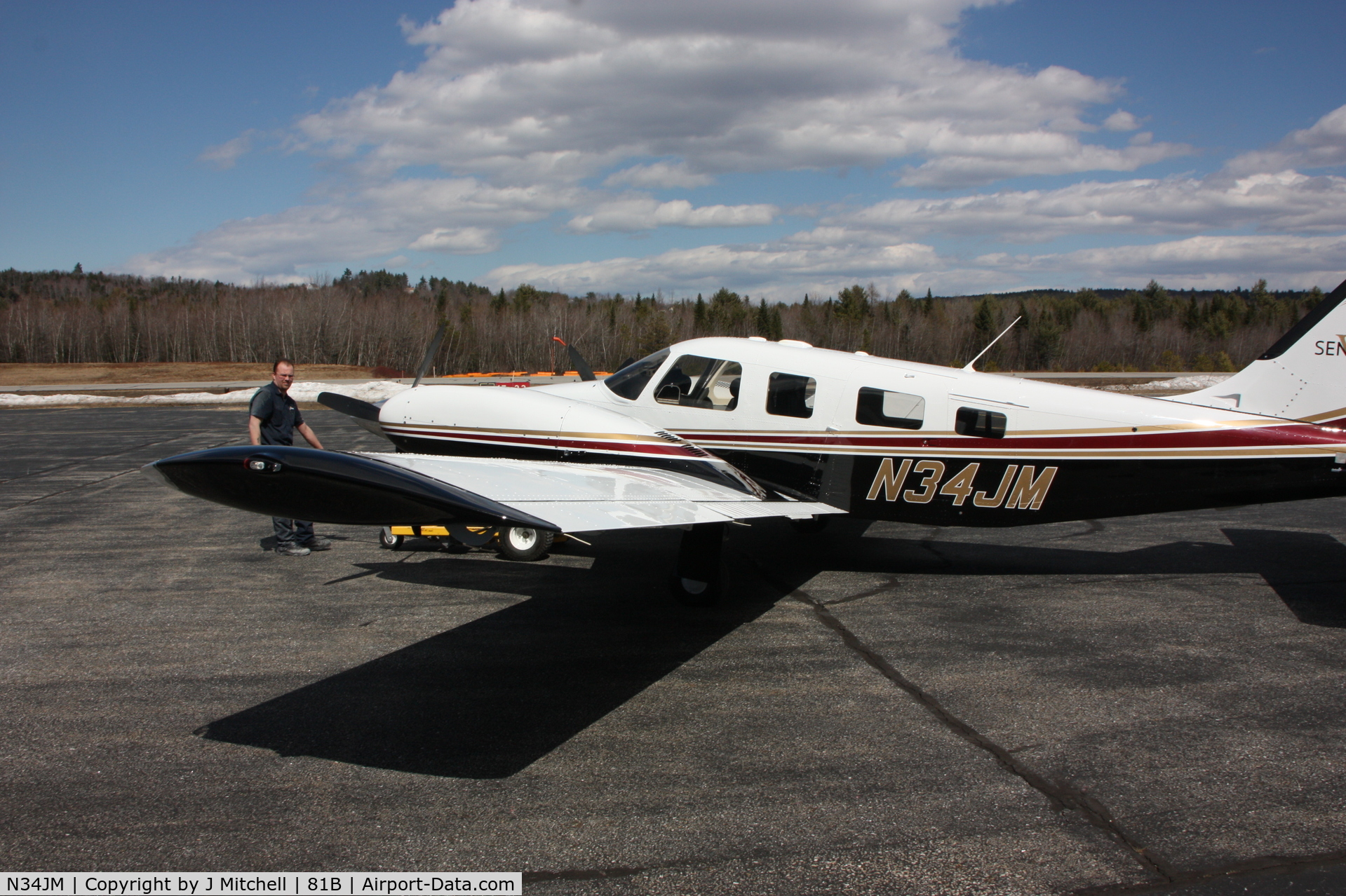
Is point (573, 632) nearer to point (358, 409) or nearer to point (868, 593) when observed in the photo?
point (868, 593)

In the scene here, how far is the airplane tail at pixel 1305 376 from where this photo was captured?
795 cm

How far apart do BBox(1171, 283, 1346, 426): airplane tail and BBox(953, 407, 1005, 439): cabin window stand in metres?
2.11

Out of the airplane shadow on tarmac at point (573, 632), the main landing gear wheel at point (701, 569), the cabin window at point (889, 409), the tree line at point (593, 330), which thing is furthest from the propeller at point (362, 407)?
the tree line at point (593, 330)

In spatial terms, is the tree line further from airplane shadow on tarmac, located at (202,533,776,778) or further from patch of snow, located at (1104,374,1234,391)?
airplane shadow on tarmac, located at (202,533,776,778)

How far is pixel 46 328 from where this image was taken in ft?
254

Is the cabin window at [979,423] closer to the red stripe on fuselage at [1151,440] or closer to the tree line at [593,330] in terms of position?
the red stripe on fuselage at [1151,440]

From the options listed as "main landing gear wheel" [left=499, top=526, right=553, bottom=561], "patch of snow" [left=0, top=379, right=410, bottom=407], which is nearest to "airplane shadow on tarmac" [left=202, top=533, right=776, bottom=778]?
"main landing gear wheel" [left=499, top=526, right=553, bottom=561]

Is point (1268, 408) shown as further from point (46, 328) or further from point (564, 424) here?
point (46, 328)

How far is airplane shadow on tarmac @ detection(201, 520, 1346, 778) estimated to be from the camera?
15.8 feet

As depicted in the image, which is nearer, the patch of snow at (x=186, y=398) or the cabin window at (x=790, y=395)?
the cabin window at (x=790, y=395)

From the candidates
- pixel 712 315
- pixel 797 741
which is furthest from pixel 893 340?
pixel 797 741

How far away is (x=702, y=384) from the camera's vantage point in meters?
8.27

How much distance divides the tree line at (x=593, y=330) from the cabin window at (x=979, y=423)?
197 ft

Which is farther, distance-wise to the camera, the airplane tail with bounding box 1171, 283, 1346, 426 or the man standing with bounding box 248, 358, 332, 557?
the man standing with bounding box 248, 358, 332, 557
